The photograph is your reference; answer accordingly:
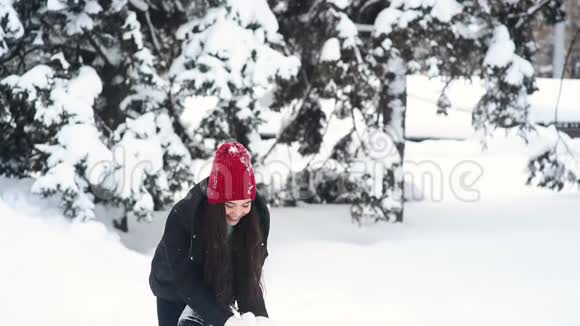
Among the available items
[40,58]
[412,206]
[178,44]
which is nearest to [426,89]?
[412,206]

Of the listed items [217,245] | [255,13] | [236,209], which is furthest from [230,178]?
[255,13]

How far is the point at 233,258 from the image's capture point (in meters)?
2.85

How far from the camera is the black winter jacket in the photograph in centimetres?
269

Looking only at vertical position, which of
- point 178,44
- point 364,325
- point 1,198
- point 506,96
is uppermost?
point 178,44

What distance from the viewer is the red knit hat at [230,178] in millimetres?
2615

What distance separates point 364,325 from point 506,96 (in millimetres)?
4257

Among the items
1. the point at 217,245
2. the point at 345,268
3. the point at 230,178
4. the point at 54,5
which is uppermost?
the point at 54,5

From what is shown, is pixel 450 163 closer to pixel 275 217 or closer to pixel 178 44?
pixel 275 217

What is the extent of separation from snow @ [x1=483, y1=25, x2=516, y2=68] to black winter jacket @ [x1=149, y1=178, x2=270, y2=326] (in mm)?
6290

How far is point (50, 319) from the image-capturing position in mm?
5137

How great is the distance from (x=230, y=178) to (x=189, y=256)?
387mm

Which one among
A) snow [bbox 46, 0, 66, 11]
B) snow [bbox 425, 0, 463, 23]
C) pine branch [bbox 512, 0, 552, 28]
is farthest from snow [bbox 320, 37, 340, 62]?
snow [bbox 46, 0, 66, 11]

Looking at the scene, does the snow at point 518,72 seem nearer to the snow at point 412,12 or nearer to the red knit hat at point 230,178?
the snow at point 412,12

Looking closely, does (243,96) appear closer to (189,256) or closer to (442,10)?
(442,10)
